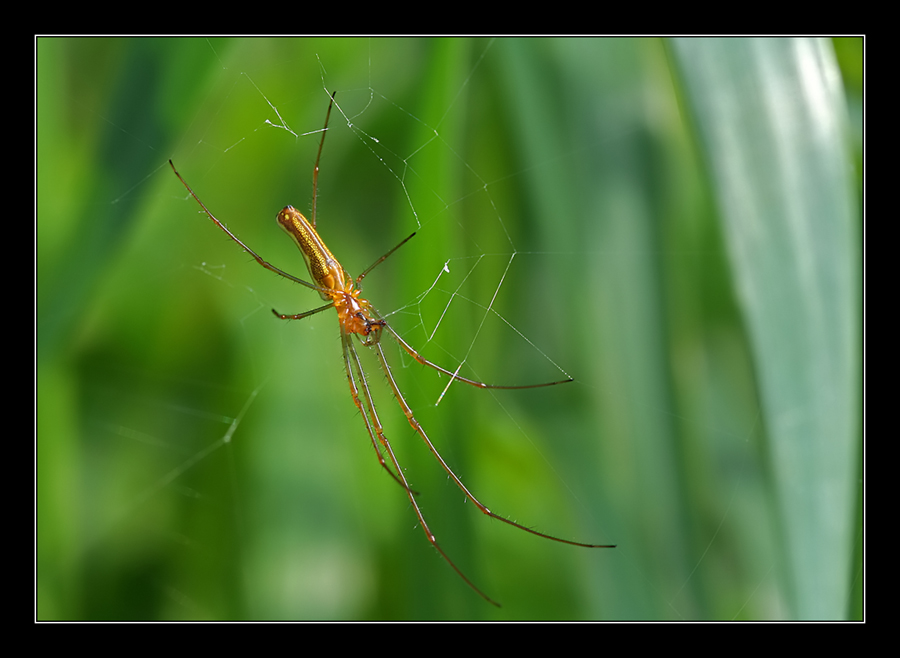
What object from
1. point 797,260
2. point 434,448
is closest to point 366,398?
point 434,448

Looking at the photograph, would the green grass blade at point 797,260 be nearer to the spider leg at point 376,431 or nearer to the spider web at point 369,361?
the spider web at point 369,361

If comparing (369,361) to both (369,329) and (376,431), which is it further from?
(376,431)

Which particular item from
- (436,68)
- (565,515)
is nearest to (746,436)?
(565,515)

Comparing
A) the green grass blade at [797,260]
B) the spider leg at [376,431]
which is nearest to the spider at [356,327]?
the spider leg at [376,431]

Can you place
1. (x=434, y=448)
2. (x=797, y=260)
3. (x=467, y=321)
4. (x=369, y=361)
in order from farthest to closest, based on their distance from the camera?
(x=369, y=361)
(x=467, y=321)
(x=434, y=448)
(x=797, y=260)

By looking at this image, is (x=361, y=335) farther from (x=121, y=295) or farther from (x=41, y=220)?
(x=41, y=220)
